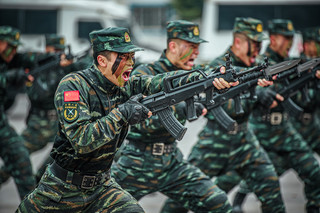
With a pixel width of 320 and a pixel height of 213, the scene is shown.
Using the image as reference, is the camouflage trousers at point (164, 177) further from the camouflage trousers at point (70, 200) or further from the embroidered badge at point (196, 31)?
the embroidered badge at point (196, 31)

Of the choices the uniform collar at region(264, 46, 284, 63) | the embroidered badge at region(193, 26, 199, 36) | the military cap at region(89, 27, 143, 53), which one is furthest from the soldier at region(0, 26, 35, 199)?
the uniform collar at region(264, 46, 284, 63)

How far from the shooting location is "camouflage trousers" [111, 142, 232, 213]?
16.3ft

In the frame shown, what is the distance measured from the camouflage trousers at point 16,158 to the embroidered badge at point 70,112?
8.79 ft

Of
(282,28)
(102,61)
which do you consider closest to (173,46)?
(102,61)

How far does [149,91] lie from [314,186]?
9.32ft

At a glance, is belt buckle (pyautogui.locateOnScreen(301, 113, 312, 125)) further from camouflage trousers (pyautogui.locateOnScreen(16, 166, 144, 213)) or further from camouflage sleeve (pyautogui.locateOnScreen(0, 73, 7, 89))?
camouflage trousers (pyautogui.locateOnScreen(16, 166, 144, 213))

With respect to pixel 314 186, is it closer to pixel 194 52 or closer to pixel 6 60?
pixel 194 52

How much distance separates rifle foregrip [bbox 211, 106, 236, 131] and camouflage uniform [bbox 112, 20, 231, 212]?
587 millimetres

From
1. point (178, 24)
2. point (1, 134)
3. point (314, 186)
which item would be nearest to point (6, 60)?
point (1, 134)

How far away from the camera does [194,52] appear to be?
562 centimetres

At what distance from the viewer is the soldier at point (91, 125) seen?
13.0 ft

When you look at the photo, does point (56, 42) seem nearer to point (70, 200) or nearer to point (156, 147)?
point (156, 147)

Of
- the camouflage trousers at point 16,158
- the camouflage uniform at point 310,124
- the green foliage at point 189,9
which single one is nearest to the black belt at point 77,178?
the camouflage trousers at point 16,158

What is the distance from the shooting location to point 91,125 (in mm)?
3910
